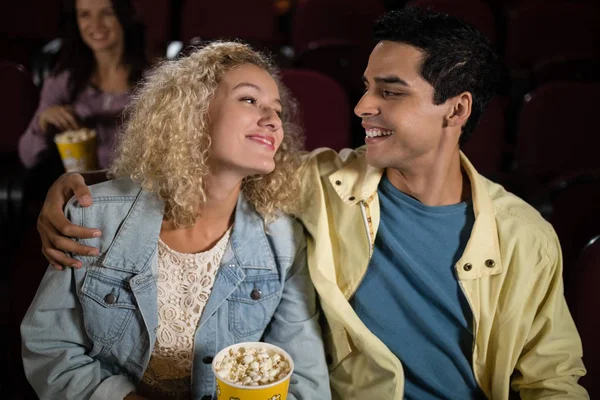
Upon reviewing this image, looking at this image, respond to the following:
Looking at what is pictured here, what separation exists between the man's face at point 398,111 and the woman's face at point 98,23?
138 centimetres

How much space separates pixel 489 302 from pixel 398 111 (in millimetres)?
464

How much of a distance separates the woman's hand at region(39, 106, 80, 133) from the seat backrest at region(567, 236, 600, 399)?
1710 millimetres

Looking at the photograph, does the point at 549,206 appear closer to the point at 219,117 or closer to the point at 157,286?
the point at 219,117

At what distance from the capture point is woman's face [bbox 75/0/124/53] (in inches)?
88.0

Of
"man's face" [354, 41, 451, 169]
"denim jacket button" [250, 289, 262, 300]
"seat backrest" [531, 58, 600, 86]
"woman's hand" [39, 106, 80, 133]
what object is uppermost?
"seat backrest" [531, 58, 600, 86]

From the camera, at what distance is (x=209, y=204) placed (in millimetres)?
1312

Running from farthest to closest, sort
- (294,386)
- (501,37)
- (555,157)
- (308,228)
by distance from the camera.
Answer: (501,37), (555,157), (308,228), (294,386)

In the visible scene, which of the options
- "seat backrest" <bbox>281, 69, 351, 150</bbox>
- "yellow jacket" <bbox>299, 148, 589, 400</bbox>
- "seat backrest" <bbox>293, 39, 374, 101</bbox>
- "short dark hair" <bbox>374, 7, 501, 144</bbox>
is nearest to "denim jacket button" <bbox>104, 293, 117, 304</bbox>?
"yellow jacket" <bbox>299, 148, 589, 400</bbox>

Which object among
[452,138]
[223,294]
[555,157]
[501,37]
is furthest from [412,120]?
→ [501,37]

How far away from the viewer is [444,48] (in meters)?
1.26

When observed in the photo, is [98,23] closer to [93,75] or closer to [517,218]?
[93,75]

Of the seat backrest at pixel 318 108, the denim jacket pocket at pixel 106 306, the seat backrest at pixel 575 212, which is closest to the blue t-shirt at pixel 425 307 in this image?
the denim jacket pocket at pixel 106 306

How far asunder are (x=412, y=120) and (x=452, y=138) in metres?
0.14

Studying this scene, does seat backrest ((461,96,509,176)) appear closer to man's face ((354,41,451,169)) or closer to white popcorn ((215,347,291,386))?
man's face ((354,41,451,169))
